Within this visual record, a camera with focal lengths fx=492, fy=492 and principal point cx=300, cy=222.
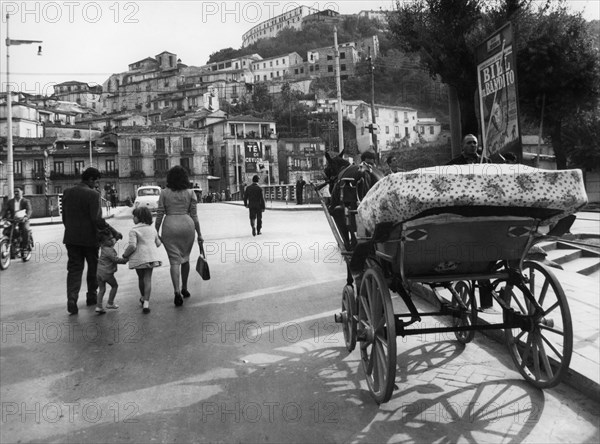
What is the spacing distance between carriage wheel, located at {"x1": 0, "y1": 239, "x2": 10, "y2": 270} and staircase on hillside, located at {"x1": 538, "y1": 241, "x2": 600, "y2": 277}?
10997mm

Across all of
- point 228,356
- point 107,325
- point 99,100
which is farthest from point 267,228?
point 99,100

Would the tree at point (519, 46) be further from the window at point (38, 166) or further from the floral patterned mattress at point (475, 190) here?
the window at point (38, 166)

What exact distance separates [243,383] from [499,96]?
4914mm

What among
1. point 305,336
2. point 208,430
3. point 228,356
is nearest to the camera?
point 208,430

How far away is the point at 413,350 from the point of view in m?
4.82

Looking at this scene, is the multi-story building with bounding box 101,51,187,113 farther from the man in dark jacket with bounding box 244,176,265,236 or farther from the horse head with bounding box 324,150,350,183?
the horse head with bounding box 324,150,350,183

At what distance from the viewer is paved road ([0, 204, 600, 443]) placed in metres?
3.26

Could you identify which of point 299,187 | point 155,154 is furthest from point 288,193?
point 155,154

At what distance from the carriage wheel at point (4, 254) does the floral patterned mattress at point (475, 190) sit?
9.99m

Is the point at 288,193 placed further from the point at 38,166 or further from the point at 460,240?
the point at 38,166

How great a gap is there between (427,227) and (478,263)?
68 cm

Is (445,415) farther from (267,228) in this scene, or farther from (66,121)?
(66,121)

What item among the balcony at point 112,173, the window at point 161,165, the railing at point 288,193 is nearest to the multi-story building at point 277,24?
the window at point 161,165

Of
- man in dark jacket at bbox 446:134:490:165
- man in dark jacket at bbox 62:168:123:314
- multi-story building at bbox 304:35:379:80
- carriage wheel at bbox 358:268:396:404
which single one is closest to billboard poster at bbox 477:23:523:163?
man in dark jacket at bbox 446:134:490:165
